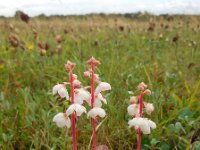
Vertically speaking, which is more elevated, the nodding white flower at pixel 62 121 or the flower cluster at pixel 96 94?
the flower cluster at pixel 96 94

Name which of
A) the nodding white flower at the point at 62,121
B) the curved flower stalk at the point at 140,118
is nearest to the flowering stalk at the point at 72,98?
the nodding white flower at the point at 62,121

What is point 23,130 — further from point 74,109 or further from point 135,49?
point 135,49

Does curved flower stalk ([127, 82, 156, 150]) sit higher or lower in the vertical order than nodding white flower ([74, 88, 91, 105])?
lower

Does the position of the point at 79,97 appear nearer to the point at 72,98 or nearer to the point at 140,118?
the point at 72,98

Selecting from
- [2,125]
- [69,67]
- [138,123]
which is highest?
[69,67]

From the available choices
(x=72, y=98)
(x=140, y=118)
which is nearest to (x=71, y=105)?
(x=72, y=98)

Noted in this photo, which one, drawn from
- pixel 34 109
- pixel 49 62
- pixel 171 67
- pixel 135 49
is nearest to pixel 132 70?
pixel 171 67

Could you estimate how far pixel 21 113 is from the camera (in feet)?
6.48

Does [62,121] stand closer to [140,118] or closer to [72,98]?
[72,98]

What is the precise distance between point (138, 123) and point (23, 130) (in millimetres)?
983

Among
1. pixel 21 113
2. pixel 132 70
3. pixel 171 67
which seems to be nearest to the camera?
pixel 21 113

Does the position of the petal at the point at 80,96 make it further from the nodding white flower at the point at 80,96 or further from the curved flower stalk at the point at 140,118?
the curved flower stalk at the point at 140,118

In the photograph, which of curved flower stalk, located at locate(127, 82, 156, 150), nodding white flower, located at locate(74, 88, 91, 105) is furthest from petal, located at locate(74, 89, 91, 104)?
curved flower stalk, located at locate(127, 82, 156, 150)

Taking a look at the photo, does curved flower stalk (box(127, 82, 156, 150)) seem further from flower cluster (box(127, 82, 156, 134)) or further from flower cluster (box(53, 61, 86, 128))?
flower cluster (box(53, 61, 86, 128))
